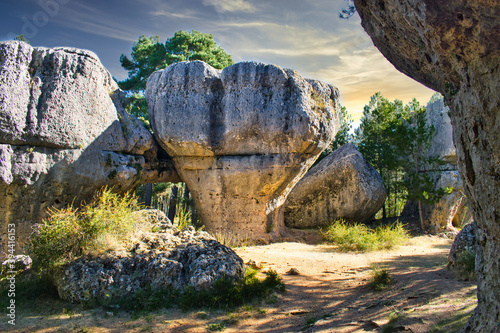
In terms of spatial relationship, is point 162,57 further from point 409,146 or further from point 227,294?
point 227,294

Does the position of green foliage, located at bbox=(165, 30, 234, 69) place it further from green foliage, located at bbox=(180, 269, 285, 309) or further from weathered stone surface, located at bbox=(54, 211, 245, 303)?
green foliage, located at bbox=(180, 269, 285, 309)

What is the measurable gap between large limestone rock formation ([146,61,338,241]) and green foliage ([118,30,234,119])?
694cm

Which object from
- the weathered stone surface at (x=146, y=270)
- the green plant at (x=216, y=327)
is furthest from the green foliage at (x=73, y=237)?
the green plant at (x=216, y=327)

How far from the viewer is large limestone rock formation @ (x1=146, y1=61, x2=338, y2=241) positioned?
1022cm

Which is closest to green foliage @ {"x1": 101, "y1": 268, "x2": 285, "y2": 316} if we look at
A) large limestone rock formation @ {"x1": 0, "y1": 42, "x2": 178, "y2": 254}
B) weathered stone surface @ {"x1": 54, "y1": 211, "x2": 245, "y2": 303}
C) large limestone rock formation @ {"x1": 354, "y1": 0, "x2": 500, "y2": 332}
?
weathered stone surface @ {"x1": 54, "y1": 211, "x2": 245, "y2": 303}

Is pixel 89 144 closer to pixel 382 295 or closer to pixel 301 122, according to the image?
pixel 301 122

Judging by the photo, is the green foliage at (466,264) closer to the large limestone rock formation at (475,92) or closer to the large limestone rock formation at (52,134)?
the large limestone rock formation at (475,92)

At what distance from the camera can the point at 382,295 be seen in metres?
5.76

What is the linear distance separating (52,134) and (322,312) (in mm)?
6576

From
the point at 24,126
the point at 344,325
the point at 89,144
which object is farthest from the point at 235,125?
the point at 344,325

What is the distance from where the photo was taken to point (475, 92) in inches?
122

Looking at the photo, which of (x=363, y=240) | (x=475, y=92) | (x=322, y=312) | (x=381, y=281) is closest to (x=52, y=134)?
(x=322, y=312)

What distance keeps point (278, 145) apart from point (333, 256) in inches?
133

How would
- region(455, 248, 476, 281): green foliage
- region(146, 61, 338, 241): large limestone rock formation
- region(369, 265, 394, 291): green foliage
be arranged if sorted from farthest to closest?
region(146, 61, 338, 241): large limestone rock formation, region(369, 265, 394, 291): green foliage, region(455, 248, 476, 281): green foliage
